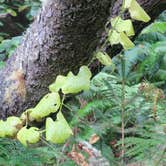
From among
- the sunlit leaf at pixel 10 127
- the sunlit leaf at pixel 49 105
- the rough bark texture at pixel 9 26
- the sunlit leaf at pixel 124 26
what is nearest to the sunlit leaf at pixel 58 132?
the sunlit leaf at pixel 49 105

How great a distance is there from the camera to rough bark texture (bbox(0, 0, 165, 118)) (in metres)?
1.27

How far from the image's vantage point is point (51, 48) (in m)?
1.43

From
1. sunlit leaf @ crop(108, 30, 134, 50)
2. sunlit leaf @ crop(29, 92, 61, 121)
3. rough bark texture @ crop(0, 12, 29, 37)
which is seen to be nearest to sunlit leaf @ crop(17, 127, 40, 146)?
sunlit leaf @ crop(29, 92, 61, 121)

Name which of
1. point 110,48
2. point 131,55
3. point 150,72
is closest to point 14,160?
point 110,48

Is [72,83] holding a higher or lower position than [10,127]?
higher

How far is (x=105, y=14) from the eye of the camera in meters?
1.28

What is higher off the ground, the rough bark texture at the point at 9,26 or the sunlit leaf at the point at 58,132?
the sunlit leaf at the point at 58,132

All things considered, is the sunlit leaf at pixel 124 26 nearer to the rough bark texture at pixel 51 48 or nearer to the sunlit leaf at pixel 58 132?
the rough bark texture at pixel 51 48

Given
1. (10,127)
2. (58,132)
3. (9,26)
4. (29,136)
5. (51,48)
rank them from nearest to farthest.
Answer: (58,132), (29,136), (10,127), (51,48), (9,26)

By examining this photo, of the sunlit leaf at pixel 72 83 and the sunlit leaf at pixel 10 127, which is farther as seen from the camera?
the sunlit leaf at pixel 10 127

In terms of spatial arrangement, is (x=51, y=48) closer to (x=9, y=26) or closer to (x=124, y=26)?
(x=124, y=26)

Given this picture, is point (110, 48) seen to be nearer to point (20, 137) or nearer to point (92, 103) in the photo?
point (92, 103)

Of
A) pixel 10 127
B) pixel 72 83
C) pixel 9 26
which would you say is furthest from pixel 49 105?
pixel 9 26

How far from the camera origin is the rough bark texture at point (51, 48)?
1.27 metres
